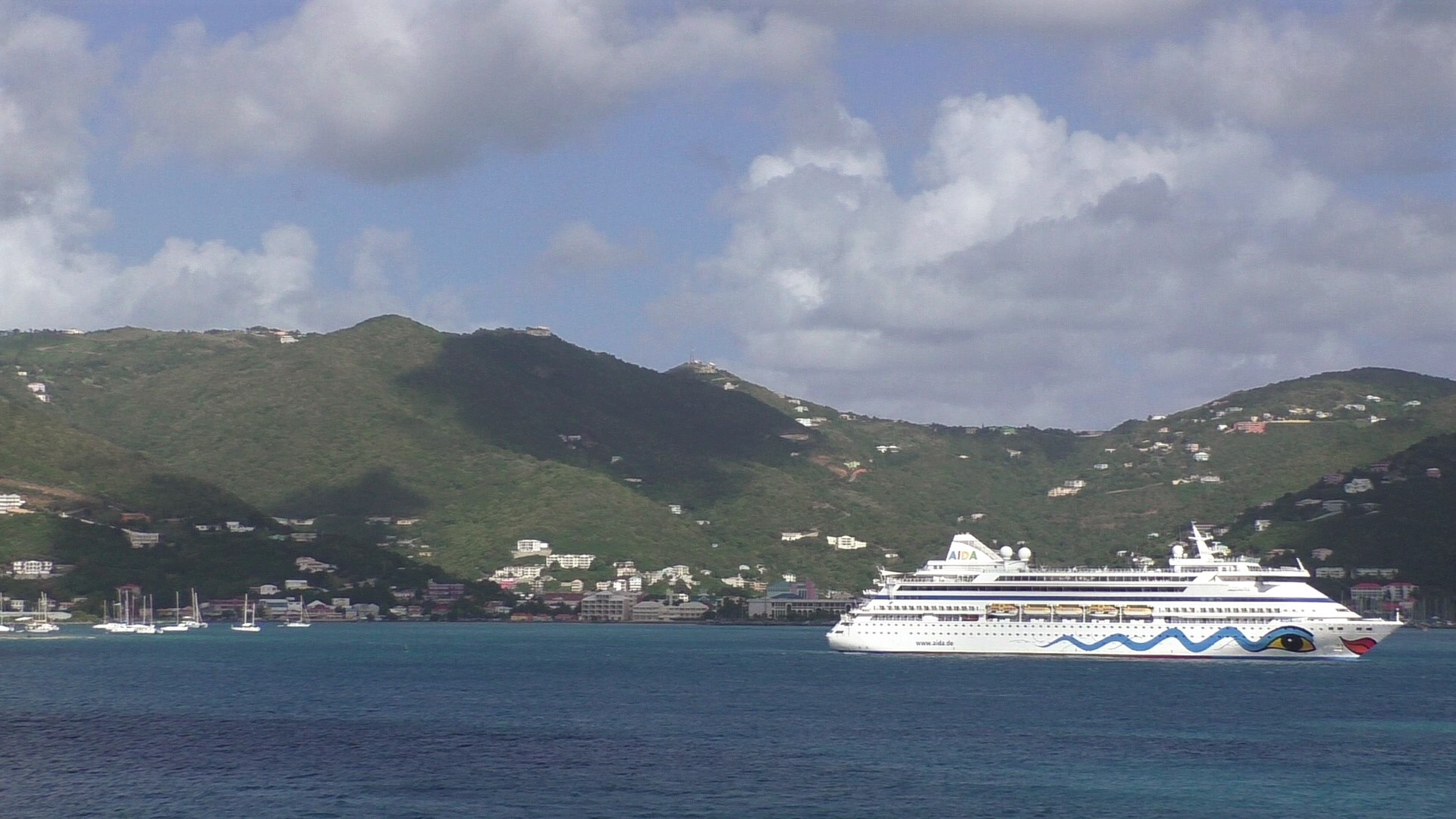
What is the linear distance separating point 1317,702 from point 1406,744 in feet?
56.8

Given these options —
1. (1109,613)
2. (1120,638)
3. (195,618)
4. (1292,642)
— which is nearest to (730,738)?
(1120,638)

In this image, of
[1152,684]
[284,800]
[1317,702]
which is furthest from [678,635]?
[284,800]

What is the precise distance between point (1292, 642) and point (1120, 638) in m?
12.2

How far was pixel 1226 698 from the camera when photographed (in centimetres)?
9094

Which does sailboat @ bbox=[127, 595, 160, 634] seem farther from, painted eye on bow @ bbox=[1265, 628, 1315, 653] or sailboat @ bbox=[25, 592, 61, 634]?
painted eye on bow @ bbox=[1265, 628, 1315, 653]

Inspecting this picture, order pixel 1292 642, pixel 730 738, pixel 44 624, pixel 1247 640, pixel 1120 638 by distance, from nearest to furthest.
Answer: pixel 730 738
pixel 1292 642
pixel 1247 640
pixel 1120 638
pixel 44 624

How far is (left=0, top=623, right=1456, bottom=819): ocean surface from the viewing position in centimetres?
5659

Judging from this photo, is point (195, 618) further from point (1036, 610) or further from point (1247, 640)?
point (1247, 640)

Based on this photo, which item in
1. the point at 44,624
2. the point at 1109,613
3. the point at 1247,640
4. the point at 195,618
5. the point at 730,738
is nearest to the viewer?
the point at 730,738

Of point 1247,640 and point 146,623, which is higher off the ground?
point 146,623

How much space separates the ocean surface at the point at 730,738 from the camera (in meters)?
56.6

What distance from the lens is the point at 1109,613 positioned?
124250 mm

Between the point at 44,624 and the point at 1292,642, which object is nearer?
the point at 1292,642

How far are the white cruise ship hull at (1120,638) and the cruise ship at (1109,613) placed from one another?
77 mm
